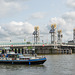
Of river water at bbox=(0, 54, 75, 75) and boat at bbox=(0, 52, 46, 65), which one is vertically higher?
boat at bbox=(0, 52, 46, 65)

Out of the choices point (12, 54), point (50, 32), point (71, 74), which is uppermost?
point (50, 32)

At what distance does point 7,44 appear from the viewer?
140m

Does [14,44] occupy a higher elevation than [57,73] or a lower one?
higher

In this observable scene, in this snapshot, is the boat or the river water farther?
the boat

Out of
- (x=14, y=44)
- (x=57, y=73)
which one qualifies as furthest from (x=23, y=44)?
(x=57, y=73)

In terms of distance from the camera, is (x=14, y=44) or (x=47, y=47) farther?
(x=47, y=47)

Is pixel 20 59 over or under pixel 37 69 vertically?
over

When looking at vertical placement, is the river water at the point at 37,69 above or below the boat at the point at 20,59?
below

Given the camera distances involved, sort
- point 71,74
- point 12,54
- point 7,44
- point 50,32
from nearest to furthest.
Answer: point 71,74 → point 12,54 → point 7,44 → point 50,32

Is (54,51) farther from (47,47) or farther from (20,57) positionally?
(20,57)

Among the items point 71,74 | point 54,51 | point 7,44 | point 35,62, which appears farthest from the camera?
point 54,51

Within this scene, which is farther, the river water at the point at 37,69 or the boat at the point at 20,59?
the boat at the point at 20,59

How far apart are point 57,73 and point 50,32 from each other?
135m

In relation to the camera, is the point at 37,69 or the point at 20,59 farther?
the point at 20,59
